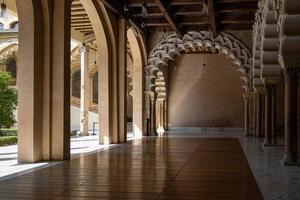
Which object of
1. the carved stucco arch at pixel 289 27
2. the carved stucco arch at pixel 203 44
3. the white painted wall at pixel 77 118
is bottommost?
the white painted wall at pixel 77 118

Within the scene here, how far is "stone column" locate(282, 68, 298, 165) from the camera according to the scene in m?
8.51

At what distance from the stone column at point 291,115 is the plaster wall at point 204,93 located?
14.8 meters

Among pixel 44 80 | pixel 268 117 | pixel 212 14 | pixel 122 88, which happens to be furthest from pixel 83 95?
pixel 44 80

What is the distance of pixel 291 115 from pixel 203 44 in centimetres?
1034

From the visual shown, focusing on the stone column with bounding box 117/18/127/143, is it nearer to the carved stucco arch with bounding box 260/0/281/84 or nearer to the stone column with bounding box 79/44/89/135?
the carved stucco arch with bounding box 260/0/281/84

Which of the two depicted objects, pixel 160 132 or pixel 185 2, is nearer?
pixel 185 2

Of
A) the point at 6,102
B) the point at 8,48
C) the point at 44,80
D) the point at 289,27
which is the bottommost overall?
the point at 6,102

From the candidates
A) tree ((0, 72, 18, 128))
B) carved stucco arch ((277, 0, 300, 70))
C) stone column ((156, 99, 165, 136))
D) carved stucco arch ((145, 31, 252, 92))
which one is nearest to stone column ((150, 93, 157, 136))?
carved stucco arch ((145, 31, 252, 92))

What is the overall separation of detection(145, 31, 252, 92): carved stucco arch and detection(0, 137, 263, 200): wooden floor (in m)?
8.89

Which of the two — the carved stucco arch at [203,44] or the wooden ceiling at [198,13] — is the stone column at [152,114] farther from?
the wooden ceiling at [198,13]

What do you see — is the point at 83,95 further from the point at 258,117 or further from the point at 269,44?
the point at 269,44

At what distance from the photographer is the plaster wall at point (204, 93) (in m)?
23.5

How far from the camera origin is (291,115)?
870cm

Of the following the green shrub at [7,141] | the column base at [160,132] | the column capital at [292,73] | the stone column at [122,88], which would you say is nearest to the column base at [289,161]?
the column capital at [292,73]
